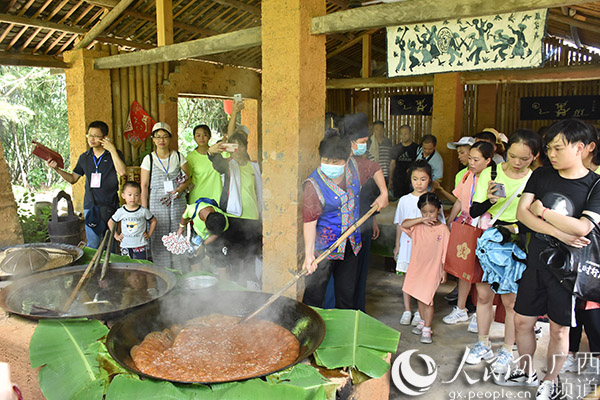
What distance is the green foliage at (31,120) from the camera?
14719mm

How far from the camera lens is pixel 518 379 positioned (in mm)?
3330

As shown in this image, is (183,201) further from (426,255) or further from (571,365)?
(571,365)

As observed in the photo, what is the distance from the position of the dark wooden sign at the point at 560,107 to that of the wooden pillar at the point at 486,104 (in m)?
0.67

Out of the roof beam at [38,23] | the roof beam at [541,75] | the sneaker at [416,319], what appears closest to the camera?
the sneaker at [416,319]

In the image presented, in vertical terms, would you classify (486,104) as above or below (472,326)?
above

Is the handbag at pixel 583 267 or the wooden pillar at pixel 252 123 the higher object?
the wooden pillar at pixel 252 123

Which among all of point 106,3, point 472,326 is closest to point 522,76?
point 472,326

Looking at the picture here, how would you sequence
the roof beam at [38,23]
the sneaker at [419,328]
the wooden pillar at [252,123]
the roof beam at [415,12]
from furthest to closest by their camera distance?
the wooden pillar at [252,123] < the roof beam at [38,23] < the sneaker at [419,328] < the roof beam at [415,12]

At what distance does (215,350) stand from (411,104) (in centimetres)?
1002

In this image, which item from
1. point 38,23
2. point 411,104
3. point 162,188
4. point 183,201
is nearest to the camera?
point 162,188

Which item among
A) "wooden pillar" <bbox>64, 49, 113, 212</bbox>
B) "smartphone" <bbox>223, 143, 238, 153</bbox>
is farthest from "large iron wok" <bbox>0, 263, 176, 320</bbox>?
"wooden pillar" <bbox>64, 49, 113, 212</bbox>

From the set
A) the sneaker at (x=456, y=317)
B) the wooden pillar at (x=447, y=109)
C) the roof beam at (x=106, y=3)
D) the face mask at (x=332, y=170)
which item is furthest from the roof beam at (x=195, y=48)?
the wooden pillar at (x=447, y=109)

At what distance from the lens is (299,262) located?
3.84 metres

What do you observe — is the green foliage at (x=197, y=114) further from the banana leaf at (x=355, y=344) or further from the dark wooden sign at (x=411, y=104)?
the banana leaf at (x=355, y=344)
